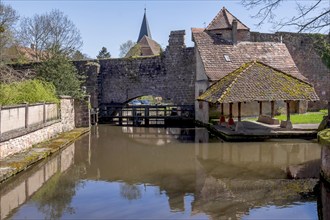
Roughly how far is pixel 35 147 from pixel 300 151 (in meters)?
9.24

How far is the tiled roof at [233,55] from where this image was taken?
22.9 metres

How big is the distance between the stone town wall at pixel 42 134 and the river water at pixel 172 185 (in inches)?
38.8

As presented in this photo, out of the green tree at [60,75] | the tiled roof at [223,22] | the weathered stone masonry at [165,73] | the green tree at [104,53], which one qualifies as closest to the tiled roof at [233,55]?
the weathered stone masonry at [165,73]

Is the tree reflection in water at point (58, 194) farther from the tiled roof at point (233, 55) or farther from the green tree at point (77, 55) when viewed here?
the green tree at point (77, 55)

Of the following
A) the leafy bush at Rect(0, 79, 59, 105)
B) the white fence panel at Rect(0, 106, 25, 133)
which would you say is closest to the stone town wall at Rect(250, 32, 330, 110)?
the leafy bush at Rect(0, 79, 59, 105)

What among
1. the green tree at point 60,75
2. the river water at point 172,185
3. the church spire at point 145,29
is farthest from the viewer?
the church spire at point 145,29

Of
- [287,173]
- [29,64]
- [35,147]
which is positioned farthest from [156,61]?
[287,173]

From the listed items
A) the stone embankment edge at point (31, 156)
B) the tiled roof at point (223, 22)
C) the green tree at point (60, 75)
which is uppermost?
the tiled roof at point (223, 22)

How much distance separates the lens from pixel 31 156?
35.7ft

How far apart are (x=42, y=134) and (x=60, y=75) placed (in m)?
8.98

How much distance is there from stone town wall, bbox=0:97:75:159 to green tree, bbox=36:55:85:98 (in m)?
2.10

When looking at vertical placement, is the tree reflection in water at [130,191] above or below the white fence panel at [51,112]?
below

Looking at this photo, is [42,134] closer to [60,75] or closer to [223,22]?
[60,75]

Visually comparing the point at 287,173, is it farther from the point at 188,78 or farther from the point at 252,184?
the point at 188,78
